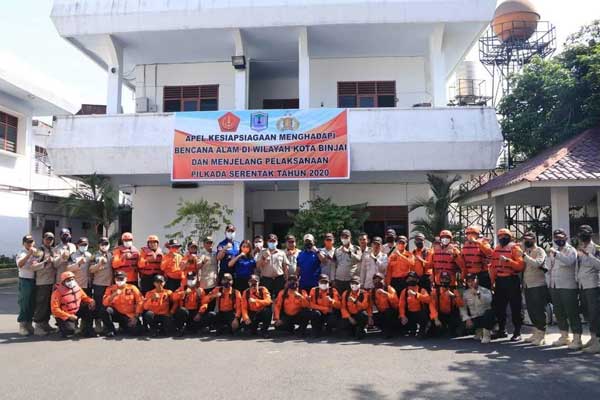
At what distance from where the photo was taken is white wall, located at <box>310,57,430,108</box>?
14.5 m

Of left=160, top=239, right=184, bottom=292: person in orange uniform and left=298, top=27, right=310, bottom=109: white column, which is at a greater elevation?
left=298, top=27, right=310, bottom=109: white column

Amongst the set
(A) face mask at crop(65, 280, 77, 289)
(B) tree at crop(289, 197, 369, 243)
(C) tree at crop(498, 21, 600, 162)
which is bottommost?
(A) face mask at crop(65, 280, 77, 289)

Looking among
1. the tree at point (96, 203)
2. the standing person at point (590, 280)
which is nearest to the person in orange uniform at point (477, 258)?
the standing person at point (590, 280)

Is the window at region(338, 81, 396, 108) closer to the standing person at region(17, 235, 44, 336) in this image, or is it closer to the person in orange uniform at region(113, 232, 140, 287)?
the person in orange uniform at region(113, 232, 140, 287)

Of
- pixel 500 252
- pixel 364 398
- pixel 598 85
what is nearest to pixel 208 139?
pixel 500 252

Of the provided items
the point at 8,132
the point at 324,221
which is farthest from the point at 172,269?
the point at 8,132

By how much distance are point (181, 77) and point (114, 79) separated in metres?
2.10

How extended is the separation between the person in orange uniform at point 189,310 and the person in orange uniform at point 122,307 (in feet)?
1.85

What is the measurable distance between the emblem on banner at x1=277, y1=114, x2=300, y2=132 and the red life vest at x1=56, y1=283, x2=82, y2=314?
6.10 metres

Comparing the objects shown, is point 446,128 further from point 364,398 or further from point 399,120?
point 364,398

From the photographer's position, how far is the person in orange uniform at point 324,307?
7949 mm

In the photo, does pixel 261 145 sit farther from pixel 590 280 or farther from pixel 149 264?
pixel 590 280

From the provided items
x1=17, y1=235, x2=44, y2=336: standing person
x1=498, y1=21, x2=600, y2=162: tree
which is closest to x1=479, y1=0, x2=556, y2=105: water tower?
x1=498, y1=21, x2=600, y2=162: tree

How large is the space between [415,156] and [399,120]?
0.96m
